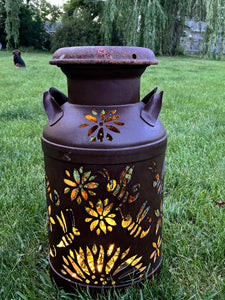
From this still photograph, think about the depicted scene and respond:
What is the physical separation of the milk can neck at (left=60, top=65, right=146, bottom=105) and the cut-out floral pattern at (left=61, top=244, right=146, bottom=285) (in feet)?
2.12

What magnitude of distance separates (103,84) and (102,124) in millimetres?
171

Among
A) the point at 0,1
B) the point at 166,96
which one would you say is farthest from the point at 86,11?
the point at 166,96

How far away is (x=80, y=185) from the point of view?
1312 mm

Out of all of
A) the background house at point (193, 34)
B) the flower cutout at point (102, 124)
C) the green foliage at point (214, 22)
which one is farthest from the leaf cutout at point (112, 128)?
the background house at point (193, 34)

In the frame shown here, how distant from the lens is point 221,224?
191 centimetres

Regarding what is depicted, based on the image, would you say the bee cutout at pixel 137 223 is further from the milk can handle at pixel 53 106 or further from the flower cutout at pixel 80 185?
the milk can handle at pixel 53 106

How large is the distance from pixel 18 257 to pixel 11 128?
2442mm

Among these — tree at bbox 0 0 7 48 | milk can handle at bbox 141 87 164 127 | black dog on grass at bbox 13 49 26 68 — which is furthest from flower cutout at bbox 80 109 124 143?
tree at bbox 0 0 7 48

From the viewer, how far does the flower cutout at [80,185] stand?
1292 millimetres

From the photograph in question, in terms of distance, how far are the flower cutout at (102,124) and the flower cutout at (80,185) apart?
0.50 ft

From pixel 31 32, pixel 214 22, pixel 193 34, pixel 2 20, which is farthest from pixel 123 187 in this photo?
pixel 31 32

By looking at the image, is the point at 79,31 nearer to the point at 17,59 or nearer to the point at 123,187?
the point at 17,59

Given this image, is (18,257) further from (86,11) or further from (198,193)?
(86,11)

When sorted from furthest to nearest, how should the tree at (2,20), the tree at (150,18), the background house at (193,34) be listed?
the tree at (2,20) < the background house at (193,34) < the tree at (150,18)
